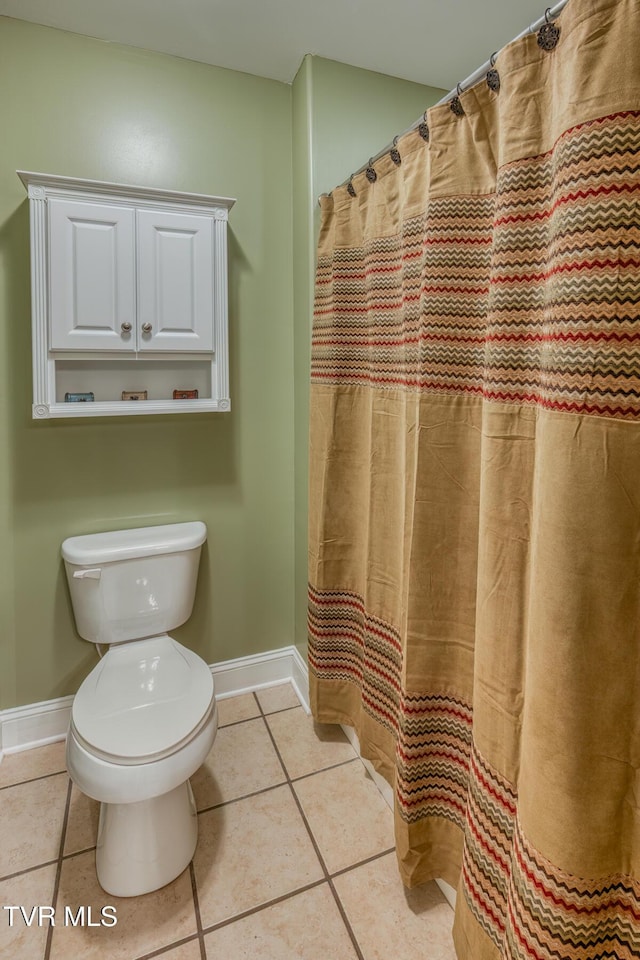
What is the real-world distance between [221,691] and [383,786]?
2.61 ft

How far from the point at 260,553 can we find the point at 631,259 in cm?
171

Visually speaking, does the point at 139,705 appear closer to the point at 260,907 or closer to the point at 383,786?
the point at 260,907

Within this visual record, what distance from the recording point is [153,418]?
188 cm

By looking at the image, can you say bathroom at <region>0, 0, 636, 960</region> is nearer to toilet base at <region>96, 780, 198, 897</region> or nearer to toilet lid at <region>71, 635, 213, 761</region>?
toilet base at <region>96, 780, 198, 897</region>

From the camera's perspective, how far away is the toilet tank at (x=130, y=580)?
5.53ft

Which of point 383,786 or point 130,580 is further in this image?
point 130,580

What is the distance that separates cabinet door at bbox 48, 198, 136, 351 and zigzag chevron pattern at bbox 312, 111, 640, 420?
0.84 meters

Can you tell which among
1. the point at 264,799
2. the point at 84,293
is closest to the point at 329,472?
the point at 84,293

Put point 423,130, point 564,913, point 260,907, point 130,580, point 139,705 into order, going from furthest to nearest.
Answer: point 130,580 → point 139,705 → point 260,907 → point 423,130 → point 564,913

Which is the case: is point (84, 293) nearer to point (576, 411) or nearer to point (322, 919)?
point (576, 411)

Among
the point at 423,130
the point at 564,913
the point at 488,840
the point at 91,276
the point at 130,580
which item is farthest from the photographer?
the point at 130,580

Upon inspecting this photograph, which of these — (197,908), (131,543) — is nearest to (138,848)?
(197,908)

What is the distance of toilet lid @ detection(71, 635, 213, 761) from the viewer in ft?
4.11

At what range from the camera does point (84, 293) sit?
1583mm
